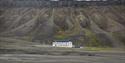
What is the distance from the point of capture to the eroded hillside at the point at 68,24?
4747 cm

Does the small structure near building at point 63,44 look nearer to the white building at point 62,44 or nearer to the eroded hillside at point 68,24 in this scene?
the white building at point 62,44

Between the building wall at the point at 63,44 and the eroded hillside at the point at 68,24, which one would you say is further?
the eroded hillside at the point at 68,24

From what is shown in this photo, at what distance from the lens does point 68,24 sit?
52.7 m

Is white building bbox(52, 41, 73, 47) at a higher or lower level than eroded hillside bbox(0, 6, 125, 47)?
lower

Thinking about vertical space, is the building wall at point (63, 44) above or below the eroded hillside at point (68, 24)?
below

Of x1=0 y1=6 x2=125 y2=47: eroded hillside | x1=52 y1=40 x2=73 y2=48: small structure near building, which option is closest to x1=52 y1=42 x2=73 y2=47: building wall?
x1=52 y1=40 x2=73 y2=48: small structure near building

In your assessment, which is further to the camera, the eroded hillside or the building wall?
the eroded hillside

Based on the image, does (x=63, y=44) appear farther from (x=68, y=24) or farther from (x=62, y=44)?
(x=68, y=24)

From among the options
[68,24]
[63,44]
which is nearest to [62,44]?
[63,44]

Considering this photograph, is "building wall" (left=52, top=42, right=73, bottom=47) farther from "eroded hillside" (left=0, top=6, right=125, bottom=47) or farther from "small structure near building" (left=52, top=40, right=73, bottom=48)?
"eroded hillside" (left=0, top=6, right=125, bottom=47)

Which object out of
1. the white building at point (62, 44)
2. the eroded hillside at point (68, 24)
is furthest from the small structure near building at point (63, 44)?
the eroded hillside at point (68, 24)

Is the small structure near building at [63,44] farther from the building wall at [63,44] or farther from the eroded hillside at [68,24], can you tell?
the eroded hillside at [68,24]

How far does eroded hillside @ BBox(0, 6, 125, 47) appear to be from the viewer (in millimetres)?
A: 47469

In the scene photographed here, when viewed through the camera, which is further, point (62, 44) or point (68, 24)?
point (68, 24)
